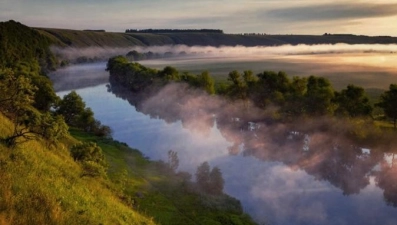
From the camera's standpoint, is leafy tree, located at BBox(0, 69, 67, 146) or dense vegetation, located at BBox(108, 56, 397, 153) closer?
leafy tree, located at BBox(0, 69, 67, 146)

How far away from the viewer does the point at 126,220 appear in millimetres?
29594

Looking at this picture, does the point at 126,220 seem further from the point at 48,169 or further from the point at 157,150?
the point at 157,150

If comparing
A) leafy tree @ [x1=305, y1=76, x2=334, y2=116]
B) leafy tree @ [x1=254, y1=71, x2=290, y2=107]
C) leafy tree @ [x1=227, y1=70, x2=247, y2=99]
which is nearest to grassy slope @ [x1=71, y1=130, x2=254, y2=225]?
leafy tree @ [x1=305, y1=76, x2=334, y2=116]

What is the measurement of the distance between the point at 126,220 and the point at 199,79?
122590mm

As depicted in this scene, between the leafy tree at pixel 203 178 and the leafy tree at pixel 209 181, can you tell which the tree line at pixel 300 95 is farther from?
the leafy tree at pixel 203 178

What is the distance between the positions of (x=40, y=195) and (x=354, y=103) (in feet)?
295

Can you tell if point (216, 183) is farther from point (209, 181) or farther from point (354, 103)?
point (354, 103)

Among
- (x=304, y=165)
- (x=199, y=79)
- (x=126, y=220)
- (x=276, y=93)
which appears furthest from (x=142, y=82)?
(x=126, y=220)

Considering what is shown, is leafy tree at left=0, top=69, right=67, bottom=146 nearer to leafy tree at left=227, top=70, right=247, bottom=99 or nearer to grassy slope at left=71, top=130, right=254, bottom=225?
grassy slope at left=71, top=130, right=254, bottom=225

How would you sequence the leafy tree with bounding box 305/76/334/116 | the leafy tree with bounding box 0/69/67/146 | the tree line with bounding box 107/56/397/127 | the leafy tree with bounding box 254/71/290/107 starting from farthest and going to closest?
the leafy tree with bounding box 254/71/290/107 < the leafy tree with bounding box 305/76/334/116 < the tree line with bounding box 107/56/397/127 < the leafy tree with bounding box 0/69/67/146

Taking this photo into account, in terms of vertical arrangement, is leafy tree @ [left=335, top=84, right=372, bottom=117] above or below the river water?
above

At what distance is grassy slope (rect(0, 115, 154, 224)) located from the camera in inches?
728

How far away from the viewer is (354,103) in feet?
310

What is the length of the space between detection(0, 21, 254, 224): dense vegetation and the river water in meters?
7.39
